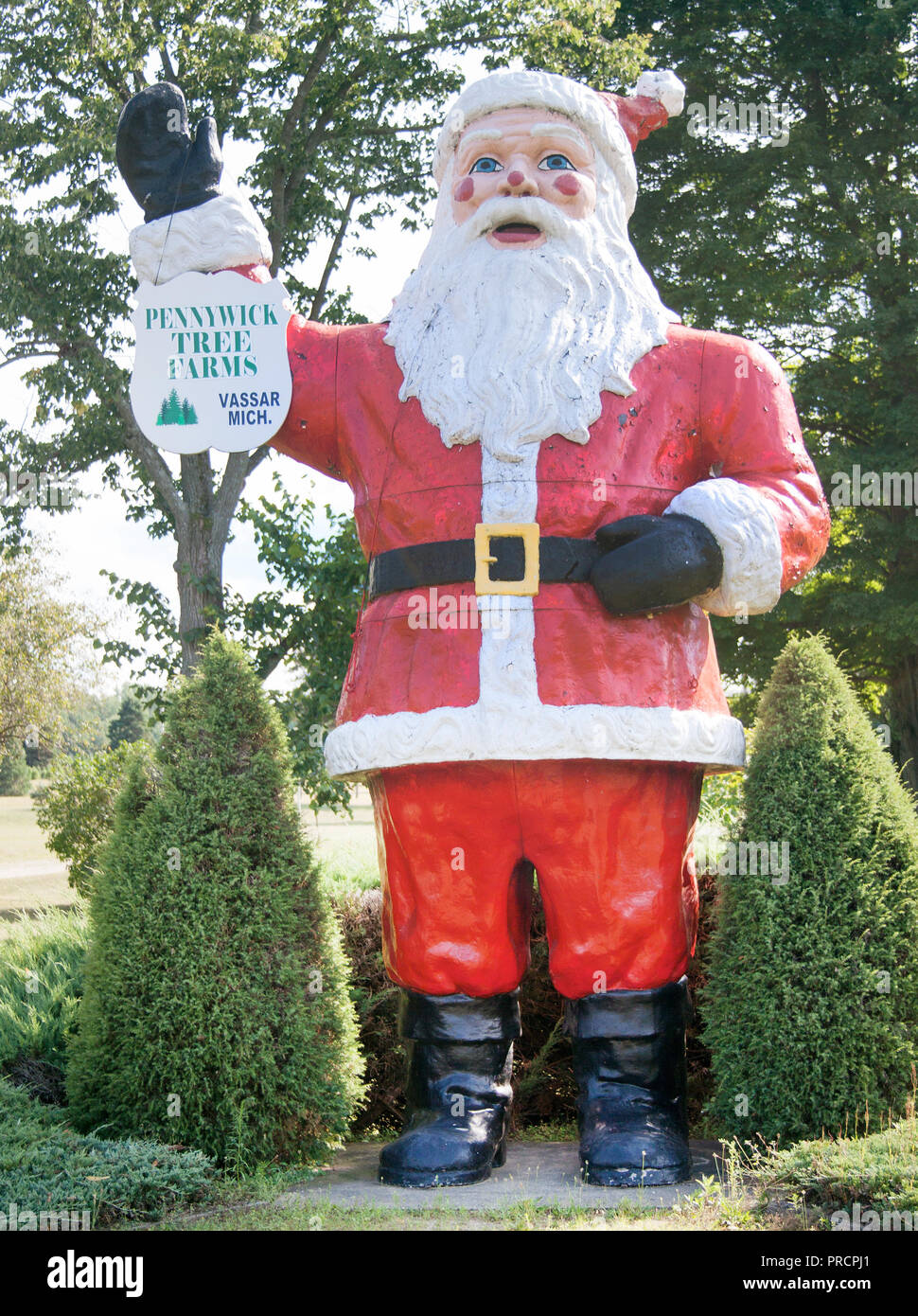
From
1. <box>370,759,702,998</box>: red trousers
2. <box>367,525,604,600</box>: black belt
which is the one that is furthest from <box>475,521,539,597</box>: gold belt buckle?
<box>370,759,702,998</box>: red trousers

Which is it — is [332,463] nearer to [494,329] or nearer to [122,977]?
[494,329]

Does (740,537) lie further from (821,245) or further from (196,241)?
(821,245)

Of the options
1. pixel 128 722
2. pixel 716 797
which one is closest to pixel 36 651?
pixel 716 797

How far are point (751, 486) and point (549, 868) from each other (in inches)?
47.9

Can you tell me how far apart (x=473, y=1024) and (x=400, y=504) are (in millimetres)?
1488

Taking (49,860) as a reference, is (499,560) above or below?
above

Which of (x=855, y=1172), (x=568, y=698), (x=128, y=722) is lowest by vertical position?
(x=855, y=1172)

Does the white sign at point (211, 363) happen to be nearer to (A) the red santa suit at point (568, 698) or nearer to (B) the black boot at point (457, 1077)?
(A) the red santa suit at point (568, 698)

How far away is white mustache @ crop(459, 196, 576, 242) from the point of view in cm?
387

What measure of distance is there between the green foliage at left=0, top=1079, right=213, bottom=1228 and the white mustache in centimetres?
272

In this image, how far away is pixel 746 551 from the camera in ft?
11.9

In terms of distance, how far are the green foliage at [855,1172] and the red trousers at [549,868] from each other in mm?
622

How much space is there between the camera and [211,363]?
402 cm

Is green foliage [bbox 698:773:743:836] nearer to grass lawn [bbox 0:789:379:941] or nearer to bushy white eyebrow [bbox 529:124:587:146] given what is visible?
grass lawn [bbox 0:789:379:941]
